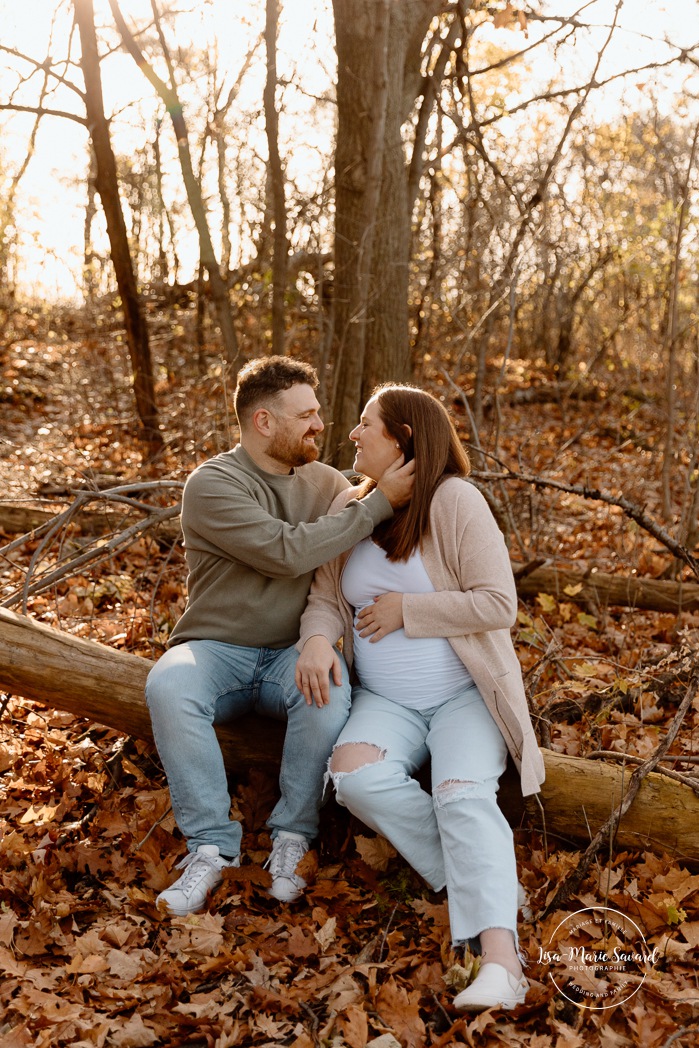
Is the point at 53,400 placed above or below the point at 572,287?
below

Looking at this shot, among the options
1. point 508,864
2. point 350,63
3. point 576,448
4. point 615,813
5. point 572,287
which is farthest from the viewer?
point 572,287

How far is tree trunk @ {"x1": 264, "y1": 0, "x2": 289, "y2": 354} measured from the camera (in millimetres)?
5805

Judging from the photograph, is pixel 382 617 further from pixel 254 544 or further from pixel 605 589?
pixel 605 589

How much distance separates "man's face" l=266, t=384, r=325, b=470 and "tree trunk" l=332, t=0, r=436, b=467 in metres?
2.25

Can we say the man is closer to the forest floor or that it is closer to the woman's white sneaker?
the forest floor

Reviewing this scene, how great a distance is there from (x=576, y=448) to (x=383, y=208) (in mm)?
5298

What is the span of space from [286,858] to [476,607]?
1.16 metres

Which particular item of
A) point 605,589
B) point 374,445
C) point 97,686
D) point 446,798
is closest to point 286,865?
point 446,798

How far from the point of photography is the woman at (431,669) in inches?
111

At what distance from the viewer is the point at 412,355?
7.35 metres

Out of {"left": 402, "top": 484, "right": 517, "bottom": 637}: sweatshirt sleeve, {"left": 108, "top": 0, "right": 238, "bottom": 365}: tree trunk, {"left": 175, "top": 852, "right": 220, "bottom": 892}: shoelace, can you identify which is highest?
{"left": 108, "top": 0, "right": 238, "bottom": 365}: tree trunk

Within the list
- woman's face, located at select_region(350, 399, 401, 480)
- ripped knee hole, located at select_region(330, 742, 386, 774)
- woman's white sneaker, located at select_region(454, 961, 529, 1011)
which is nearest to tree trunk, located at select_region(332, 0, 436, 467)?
woman's face, located at select_region(350, 399, 401, 480)

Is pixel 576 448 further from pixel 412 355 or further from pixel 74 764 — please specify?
pixel 74 764

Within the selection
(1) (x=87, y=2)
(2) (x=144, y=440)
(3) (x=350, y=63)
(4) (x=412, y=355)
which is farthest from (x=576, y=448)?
(1) (x=87, y=2)
